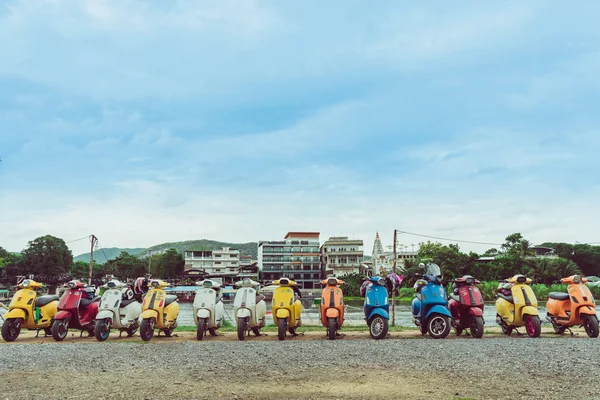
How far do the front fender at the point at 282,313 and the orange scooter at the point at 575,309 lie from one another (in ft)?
19.8

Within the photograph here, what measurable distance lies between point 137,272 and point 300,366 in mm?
85881

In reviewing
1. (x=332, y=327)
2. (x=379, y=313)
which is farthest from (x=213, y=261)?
(x=379, y=313)

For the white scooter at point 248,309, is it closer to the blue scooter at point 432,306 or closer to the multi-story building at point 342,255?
the blue scooter at point 432,306

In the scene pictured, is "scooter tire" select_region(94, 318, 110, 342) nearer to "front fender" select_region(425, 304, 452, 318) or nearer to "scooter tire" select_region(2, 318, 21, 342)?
"scooter tire" select_region(2, 318, 21, 342)

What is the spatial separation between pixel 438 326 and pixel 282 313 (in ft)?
10.8

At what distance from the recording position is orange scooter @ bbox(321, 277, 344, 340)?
35.3ft

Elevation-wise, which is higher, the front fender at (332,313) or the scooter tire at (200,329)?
the front fender at (332,313)

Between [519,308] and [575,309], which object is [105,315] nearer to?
[519,308]

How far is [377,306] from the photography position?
→ 10844mm

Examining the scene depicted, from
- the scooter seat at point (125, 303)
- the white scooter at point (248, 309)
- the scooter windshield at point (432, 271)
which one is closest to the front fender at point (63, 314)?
the scooter seat at point (125, 303)

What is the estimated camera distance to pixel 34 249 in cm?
6919

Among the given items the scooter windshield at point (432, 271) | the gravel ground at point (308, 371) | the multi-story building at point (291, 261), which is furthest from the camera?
the multi-story building at point (291, 261)

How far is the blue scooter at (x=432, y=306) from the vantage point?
1059cm

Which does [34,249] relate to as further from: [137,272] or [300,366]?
[300,366]
